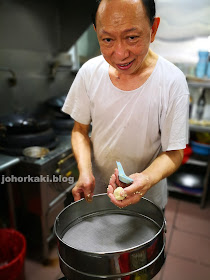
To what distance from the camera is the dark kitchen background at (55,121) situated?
2.04 m

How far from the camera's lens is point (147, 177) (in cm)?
96

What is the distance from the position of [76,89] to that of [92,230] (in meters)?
0.74

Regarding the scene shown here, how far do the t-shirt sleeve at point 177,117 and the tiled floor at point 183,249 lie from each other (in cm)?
153

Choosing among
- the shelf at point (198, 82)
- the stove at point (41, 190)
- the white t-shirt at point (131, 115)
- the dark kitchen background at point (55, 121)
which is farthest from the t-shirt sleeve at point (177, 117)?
the shelf at point (198, 82)

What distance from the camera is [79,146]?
1.32 meters

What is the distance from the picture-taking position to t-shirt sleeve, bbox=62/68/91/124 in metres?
1.29

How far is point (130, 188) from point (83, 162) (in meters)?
0.42

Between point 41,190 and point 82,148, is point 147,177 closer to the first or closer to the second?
point 82,148

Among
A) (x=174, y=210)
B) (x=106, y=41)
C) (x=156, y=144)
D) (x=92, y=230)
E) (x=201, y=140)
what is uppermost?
(x=106, y=41)

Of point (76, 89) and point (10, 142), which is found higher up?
point (76, 89)

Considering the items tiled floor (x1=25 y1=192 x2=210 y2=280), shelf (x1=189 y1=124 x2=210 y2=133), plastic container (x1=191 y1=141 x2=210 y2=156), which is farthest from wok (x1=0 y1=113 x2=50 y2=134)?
plastic container (x1=191 y1=141 x2=210 y2=156)

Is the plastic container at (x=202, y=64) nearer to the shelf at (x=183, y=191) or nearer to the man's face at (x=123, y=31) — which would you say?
the shelf at (x=183, y=191)

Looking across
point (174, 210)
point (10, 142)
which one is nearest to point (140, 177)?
point (10, 142)

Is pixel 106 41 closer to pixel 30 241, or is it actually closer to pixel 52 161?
pixel 52 161
